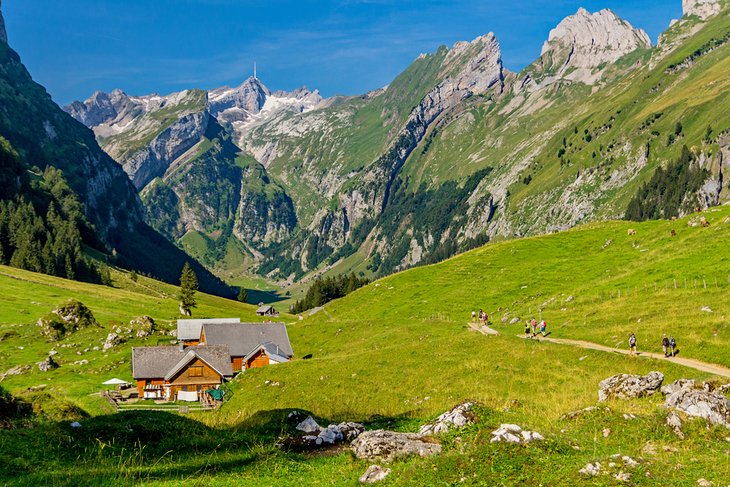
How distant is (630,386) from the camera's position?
101 ft

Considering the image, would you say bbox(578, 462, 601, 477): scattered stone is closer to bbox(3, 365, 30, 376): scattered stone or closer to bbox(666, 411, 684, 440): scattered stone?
bbox(666, 411, 684, 440): scattered stone

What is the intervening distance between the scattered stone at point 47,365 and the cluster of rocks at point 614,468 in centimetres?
8119

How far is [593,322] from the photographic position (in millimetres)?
59969

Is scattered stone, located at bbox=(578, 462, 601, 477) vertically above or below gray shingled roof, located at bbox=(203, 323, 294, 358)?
below

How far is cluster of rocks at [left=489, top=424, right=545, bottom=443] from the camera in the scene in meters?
17.5

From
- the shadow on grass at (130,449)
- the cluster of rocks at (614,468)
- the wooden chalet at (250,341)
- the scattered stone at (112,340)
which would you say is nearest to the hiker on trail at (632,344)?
the shadow on grass at (130,449)

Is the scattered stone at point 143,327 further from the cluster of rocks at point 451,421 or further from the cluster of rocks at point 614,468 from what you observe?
the cluster of rocks at point 614,468

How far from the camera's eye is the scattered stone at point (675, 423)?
2005cm

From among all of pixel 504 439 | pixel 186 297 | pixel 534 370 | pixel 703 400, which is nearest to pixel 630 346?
pixel 534 370

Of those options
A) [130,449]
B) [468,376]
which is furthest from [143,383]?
[130,449]

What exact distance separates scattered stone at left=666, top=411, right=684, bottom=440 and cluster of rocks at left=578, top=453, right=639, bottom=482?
20.0 ft

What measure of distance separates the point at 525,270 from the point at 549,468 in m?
87.5

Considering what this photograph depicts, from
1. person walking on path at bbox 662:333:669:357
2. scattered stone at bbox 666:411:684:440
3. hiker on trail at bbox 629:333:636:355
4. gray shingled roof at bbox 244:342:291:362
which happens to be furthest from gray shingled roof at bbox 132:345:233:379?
scattered stone at bbox 666:411:684:440

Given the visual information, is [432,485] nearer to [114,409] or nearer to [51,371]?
[114,409]
